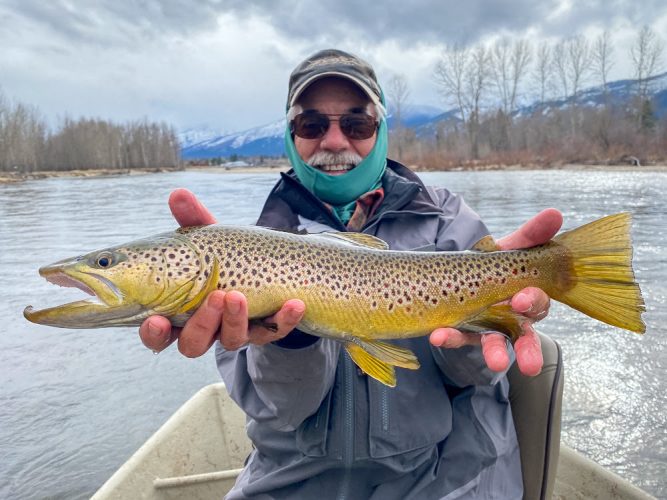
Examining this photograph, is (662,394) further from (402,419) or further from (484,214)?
(484,214)

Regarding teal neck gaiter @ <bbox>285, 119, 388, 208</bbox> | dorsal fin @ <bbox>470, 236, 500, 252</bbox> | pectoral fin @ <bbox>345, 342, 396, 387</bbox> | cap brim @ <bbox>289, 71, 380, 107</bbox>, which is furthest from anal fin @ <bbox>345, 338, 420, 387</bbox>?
cap brim @ <bbox>289, 71, 380, 107</bbox>

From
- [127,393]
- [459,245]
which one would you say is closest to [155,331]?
[459,245]

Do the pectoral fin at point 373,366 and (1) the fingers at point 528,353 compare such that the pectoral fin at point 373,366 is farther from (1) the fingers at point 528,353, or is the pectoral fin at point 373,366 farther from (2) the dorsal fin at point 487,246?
(2) the dorsal fin at point 487,246

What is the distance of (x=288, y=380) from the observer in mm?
2125

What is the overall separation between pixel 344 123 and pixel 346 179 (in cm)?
37

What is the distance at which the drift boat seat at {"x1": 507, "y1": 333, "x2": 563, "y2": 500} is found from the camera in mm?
2418

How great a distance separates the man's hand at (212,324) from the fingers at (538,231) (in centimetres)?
93

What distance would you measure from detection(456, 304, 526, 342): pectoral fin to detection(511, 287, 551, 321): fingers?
1.9 inches

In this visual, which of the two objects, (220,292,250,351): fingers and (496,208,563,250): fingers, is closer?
(220,292,250,351): fingers

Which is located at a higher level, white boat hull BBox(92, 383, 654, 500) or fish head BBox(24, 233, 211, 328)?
fish head BBox(24, 233, 211, 328)

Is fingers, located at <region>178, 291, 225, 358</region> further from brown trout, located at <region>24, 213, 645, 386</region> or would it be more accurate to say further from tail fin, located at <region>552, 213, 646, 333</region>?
tail fin, located at <region>552, 213, 646, 333</region>

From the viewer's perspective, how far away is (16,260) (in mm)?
10484

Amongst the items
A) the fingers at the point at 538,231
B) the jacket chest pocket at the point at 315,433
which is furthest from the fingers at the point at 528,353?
the jacket chest pocket at the point at 315,433

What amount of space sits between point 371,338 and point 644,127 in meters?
58.5
